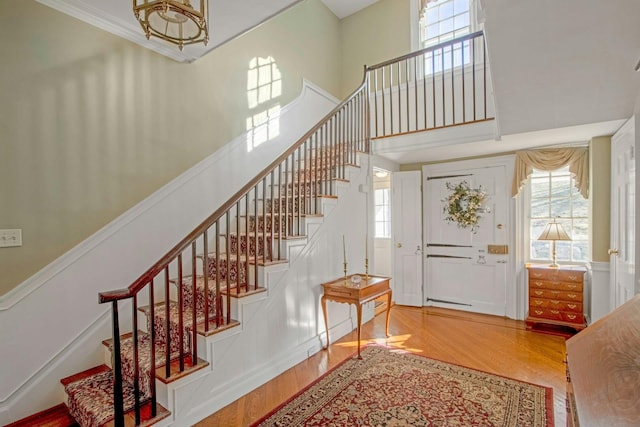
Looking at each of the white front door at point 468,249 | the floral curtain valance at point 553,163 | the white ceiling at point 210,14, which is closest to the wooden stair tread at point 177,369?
the white ceiling at point 210,14

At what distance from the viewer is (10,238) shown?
2160mm

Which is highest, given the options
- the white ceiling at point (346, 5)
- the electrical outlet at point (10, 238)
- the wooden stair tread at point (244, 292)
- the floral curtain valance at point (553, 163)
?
the white ceiling at point (346, 5)

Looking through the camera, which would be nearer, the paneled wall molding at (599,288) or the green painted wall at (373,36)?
the paneled wall molding at (599,288)

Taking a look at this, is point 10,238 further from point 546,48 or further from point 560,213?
point 560,213

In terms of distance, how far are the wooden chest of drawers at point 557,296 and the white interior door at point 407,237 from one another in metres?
1.50

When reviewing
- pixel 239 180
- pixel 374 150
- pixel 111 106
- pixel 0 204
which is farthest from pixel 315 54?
pixel 0 204

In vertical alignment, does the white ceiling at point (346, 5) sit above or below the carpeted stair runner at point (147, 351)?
above

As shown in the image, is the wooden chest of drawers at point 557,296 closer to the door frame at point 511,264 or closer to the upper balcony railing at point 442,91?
the door frame at point 511,264

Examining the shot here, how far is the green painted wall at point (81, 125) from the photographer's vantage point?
2.20m

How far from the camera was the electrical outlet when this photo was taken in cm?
212

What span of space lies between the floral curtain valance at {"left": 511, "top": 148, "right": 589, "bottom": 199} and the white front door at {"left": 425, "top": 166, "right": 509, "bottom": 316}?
0.22 m

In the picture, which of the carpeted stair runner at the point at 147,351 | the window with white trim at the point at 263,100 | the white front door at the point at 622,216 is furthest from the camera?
the window with white trim at the point at 263,100

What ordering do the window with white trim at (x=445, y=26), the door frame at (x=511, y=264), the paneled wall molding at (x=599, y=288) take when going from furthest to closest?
the window with white trim at (x=445, y=26) → the door frame at (x=511, y=264) → the paneled wall molding at (x=599, y=288)

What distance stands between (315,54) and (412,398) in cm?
505
